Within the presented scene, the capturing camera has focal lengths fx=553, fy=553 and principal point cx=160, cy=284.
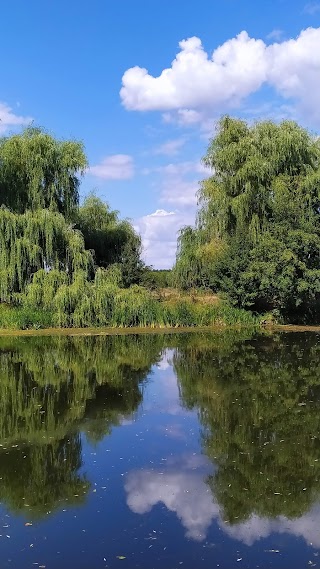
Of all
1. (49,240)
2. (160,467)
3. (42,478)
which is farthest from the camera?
(49,240)

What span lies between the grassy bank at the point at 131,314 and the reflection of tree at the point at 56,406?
3795 mm

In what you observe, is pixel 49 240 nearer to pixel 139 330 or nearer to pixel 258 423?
pixel 139 330

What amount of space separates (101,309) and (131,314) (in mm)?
1630

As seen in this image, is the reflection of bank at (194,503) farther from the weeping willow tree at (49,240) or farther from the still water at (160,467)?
the weeping willow tree at (49,240)

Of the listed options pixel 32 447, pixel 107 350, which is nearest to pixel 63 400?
pixel 32 447

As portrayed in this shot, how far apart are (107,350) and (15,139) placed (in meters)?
14.4

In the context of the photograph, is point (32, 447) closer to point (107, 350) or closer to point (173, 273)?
point (107, 350)

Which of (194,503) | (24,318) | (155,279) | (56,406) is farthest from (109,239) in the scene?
(194,503)

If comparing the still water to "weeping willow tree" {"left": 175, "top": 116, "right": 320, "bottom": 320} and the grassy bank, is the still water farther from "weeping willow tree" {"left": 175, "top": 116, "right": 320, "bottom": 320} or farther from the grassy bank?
"weeping willow tree" {"left": 175, "top": 116, "right": 320, "bottom": 320}

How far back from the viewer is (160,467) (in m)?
8.09

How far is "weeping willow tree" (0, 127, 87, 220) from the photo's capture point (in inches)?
1133

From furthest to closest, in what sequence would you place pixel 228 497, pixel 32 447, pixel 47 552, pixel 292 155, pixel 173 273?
pixel 173 273 → pixel 292 155 → pixel 32 447 → pixel 228 497 → pixel 47 552

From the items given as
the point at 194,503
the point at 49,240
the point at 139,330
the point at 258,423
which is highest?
the point at 49,240

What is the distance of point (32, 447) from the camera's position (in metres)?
9.10
